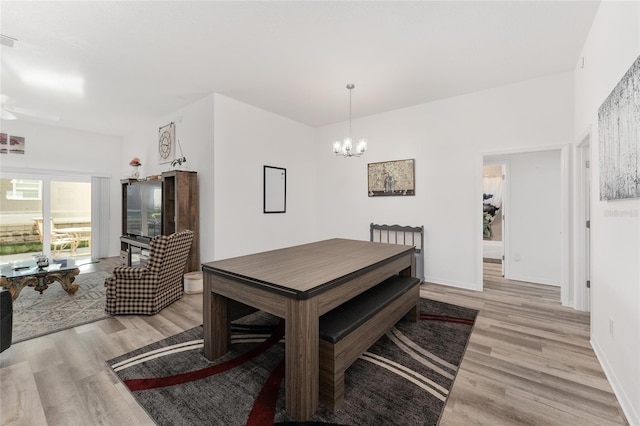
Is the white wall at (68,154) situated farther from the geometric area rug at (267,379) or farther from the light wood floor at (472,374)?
the geometric area rug at (267,379)

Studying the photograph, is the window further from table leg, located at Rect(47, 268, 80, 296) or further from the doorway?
the doorway

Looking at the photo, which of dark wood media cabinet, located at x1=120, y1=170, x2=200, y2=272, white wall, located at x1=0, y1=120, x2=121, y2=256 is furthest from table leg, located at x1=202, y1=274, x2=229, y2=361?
white wall, located at x1=0, y1=120, x2=121, y2=256

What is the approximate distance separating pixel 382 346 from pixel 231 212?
9.27ft

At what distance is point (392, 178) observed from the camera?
4.59 meters

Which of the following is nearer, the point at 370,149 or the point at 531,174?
the point at 531,174

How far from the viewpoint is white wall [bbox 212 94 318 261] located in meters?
3.99

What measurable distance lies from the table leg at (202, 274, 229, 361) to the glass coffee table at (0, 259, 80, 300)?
2784mm

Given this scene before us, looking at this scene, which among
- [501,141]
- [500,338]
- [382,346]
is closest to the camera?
[382,346]

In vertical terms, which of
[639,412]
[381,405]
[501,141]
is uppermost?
[501,141]

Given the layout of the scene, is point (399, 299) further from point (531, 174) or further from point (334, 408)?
point (531, 174)

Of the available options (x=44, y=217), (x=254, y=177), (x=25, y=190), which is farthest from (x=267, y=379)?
(x=25, y=190)

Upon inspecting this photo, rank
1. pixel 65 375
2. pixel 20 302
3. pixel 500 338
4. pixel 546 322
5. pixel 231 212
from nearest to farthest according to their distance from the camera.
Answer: pixel 65 375 < pixel 500 338 < pixel 546 322 < pixel 20 302 < pixel 231 212

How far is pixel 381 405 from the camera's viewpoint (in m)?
1.66

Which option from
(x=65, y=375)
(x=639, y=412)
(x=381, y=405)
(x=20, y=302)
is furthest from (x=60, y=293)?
(x=639, y=412)
